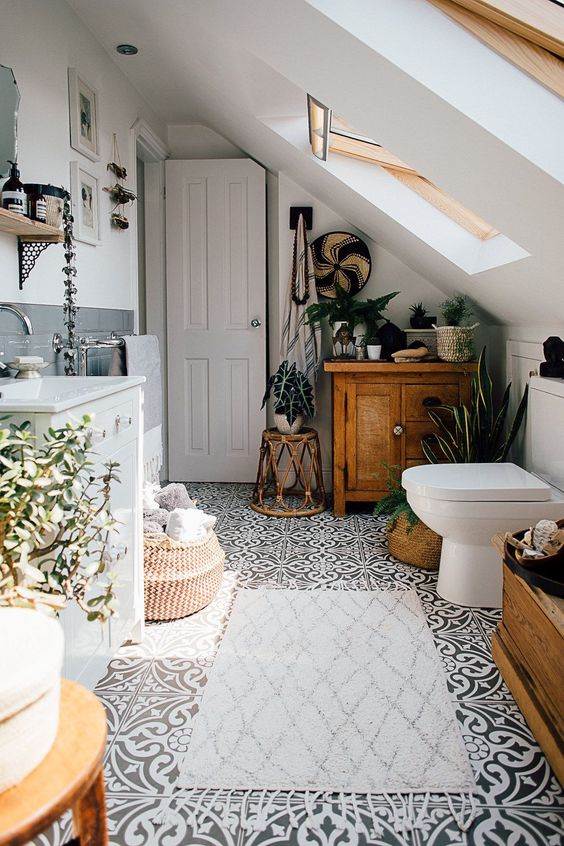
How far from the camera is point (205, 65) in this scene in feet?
9.98

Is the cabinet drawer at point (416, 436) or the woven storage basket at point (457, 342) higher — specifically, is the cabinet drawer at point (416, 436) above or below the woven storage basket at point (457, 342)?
below

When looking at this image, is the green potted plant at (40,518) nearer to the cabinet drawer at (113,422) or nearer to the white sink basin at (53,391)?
the white sink basin at (53,391)

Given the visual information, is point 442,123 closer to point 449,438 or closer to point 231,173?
point 449,438

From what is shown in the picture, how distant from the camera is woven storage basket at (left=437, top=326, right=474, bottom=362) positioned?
3520mm

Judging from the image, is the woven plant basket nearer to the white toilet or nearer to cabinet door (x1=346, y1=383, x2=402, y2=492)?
the white toilet

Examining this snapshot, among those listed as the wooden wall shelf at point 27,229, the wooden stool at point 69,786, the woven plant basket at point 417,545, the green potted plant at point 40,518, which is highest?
the wooden wall shelf at point 27,229

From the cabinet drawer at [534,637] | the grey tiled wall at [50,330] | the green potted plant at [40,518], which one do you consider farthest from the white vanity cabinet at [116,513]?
the cabinet drawer at [534,637]

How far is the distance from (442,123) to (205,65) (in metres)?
1.61

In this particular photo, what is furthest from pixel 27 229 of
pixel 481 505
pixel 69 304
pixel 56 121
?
pixel 481 505

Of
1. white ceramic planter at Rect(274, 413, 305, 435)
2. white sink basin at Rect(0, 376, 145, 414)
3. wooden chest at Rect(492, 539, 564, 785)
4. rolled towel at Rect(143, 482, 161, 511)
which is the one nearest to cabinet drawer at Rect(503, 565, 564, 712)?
wooden chest at Rect(492, 539, 564, 785)

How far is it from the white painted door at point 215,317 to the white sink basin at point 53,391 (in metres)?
2.29

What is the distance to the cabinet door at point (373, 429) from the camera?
3682mm

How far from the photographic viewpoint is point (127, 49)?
3.27m

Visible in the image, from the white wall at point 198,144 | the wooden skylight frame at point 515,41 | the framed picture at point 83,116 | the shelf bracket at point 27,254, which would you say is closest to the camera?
the wooden skylight frame at point 515,41
